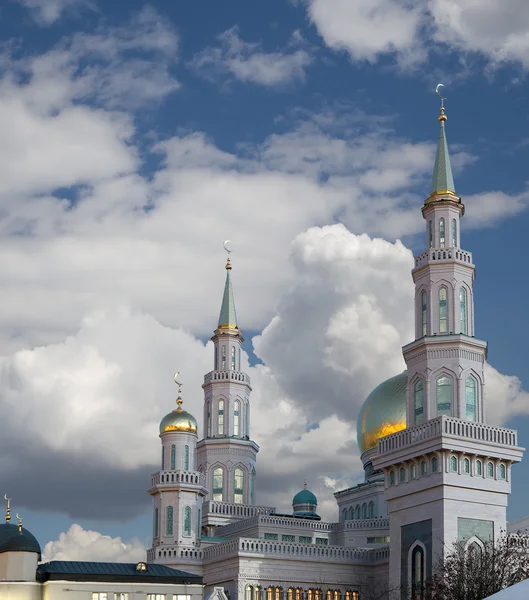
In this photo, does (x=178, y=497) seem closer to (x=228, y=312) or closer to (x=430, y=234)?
(x=228, y=312)

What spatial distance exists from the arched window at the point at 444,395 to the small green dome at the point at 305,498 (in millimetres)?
28684

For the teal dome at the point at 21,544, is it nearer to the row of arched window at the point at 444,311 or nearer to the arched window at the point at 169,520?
the arched window at the point at 169,520

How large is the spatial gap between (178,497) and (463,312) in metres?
22.0

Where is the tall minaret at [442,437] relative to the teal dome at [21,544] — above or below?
above

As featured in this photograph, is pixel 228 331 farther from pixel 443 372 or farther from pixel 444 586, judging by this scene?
pixel 444 586

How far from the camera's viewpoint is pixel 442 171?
6550 centimetres

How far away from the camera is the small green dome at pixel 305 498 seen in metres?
87.2

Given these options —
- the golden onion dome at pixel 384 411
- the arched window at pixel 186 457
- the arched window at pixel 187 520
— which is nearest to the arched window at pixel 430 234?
the golden onion dome at pixel 384 411

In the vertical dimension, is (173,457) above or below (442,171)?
below

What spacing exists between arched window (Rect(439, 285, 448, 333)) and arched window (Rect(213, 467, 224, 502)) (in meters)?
24.3

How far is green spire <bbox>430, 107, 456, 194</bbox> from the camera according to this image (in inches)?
2557

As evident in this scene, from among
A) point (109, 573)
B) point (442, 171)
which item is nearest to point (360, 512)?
point (109, 573)

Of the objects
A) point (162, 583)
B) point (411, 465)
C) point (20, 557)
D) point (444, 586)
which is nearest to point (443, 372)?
point (411, 465)

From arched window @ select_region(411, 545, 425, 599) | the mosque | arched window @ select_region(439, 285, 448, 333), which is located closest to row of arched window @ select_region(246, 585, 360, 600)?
the mosque
